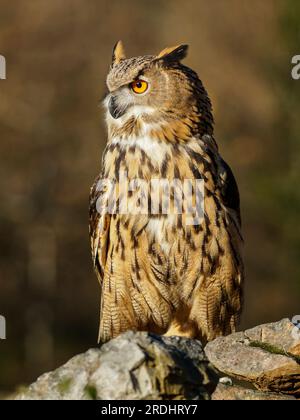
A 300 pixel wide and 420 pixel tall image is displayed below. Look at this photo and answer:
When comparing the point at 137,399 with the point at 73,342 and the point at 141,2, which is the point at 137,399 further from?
the point at 141,2

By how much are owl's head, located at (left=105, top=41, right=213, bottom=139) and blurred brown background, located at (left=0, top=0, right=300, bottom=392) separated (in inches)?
378

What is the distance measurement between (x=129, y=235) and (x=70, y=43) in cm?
1677

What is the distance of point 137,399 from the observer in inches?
125

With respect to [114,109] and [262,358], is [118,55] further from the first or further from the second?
[262,358]

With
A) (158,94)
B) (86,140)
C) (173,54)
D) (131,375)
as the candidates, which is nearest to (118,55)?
(173,54)

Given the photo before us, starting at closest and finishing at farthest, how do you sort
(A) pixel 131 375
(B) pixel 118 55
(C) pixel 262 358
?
1. (A) pixel 131 375
2. (C) pixel 262 358
3. (B) pixel 118 55

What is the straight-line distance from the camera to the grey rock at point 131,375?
125 inches

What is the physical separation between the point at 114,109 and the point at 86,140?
14216 millimetres

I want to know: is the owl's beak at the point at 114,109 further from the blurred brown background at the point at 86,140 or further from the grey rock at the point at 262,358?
the blurred brown background at the point at 86,140

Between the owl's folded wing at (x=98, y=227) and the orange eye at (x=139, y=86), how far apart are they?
2.00 ft

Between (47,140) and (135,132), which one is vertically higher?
(47,140)

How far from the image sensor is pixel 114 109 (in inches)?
197

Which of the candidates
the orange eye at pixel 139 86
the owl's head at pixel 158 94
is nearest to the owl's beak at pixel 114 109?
the owl's head at pixel 158 94
